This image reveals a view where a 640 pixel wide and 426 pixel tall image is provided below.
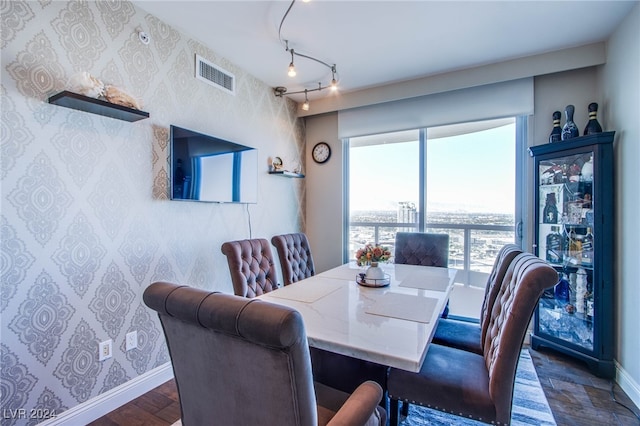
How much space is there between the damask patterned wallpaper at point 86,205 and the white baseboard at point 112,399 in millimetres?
42

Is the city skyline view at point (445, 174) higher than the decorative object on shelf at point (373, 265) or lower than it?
higher

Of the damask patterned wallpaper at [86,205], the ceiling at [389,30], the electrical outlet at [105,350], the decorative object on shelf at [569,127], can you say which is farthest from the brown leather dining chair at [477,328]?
the electrical outlet at [105,350]

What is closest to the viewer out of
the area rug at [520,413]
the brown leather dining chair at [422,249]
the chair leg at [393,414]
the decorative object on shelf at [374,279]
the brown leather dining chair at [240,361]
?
the brown leather dining chair at [240,361]

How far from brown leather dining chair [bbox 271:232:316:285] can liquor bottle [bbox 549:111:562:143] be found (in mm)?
2420

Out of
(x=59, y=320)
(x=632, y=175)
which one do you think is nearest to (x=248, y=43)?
(x=59, y=320)

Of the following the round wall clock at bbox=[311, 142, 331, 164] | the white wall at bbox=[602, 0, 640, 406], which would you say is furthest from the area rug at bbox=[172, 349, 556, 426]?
the round wall clock at bbox=[311, 142, 331, 164]

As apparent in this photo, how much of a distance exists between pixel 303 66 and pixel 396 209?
74.9 inches

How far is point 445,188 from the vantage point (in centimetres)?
347

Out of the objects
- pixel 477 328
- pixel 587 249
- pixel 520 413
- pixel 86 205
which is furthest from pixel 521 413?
pixel 86 205

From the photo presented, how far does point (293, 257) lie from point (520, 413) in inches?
74.0

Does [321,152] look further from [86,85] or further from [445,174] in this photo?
[86,85]

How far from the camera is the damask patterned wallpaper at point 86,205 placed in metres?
1.60

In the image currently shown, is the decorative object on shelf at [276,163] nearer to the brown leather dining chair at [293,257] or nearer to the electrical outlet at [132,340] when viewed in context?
the brown leather dining chair at [293,257]

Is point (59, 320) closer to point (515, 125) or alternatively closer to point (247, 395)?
point (247, 395)
